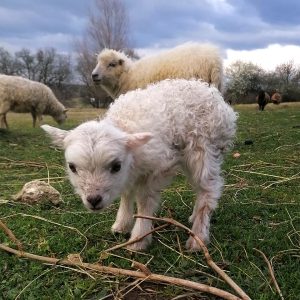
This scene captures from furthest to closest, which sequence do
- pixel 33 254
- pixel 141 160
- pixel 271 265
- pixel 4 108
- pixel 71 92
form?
pixel 71 92 < pixel 4 108 < pixel 141 160 < pixel 33 254 < pixel 271 265

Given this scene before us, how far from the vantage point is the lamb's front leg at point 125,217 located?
3.72 metres

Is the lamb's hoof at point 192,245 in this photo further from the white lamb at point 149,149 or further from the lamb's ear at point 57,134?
the lamb's ear at point 57,134

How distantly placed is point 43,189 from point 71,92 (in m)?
64.9

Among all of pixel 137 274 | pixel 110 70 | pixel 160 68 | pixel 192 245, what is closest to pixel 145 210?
pixel 192 245

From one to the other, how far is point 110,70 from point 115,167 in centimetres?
899

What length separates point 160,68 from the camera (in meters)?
10.1

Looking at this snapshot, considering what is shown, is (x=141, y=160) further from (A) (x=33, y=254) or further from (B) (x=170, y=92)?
(A) (x=33, y=254)

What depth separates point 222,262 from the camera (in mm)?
3021

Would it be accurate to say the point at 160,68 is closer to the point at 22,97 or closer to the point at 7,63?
the point at 22,97

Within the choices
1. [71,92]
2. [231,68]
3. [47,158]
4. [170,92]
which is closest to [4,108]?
[47,158]

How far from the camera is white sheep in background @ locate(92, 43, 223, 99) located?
372 inches

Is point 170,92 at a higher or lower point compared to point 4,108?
higher

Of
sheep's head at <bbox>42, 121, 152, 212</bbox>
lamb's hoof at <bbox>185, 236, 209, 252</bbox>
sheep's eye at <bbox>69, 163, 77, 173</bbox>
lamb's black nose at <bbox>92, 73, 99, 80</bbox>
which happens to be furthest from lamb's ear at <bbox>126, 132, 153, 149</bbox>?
lamb's black nose at <bbox>92, 73, 99, 80</bbox>

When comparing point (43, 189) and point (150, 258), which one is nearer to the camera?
point (150, 258)
